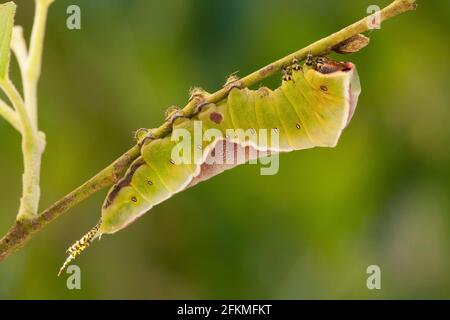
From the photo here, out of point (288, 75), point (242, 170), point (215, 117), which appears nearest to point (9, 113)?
point (215, 117)

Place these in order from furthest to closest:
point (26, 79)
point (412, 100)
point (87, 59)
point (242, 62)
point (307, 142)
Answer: point (87, 59)
point (412, 100)
point (242, 62)
point (307, 142)
point (26, 79)

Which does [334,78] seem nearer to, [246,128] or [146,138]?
[246,128]

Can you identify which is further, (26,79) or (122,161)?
(26,79)

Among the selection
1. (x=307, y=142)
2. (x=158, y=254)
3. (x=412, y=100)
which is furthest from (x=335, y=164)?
(x=307, y=142)

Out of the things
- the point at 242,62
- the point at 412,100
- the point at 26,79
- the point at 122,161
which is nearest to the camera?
the point at 122,161

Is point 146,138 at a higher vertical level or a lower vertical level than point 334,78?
lower

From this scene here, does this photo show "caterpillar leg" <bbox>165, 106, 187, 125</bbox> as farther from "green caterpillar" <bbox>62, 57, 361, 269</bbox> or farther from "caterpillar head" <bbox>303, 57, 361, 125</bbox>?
"caterpillar head" <bbox>303, 57, 361, 125</bbox>

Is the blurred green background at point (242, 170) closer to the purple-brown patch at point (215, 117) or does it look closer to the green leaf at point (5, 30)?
the purple-brown patch at point (215, 117)

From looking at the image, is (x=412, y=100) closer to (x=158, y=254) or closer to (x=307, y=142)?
(x=158, y=254)

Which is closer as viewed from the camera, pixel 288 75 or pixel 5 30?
pixel 5 30
